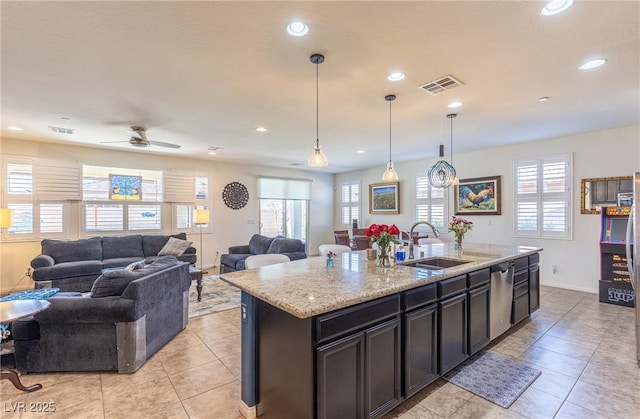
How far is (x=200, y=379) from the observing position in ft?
8.28

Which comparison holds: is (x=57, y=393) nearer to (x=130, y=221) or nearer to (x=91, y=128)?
(x=91, y=128)

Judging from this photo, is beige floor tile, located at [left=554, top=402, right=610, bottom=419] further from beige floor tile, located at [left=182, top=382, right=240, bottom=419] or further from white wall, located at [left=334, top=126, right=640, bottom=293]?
white wall, located at [left=334, top=126, right=640, bottom=293]

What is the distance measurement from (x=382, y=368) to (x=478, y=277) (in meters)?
1.46

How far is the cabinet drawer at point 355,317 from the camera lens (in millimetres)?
1638

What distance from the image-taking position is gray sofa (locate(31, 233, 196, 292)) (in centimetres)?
469

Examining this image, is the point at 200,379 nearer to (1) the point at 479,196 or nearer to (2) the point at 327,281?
(2) the point at 327,281

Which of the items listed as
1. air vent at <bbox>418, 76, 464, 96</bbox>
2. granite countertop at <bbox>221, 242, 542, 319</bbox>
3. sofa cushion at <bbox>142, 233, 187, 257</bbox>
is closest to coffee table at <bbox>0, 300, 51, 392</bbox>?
granite countertop at <bbox>221, 242, 542, 319</bbox>

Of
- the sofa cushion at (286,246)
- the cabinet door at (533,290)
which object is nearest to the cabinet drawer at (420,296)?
the cabinet door at (533,290)

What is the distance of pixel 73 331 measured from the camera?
2.54m

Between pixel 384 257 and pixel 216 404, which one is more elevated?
pixel 384 257

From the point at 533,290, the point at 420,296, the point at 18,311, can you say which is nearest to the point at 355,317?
the point at 420,296

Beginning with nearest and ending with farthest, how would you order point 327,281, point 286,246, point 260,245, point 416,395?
point 327,281 < point 416,395 < point 286,246 < point 260,245

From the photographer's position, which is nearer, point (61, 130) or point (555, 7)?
point (555, 7)

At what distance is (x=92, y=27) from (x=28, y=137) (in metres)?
4.68
